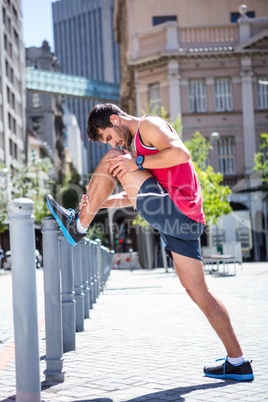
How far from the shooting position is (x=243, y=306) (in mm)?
9672

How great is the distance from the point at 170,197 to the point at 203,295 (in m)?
0.66

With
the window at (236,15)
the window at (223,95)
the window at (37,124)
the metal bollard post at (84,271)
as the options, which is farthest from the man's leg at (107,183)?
the window at (37,124)

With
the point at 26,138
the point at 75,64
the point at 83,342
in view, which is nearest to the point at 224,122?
the point at 26,138

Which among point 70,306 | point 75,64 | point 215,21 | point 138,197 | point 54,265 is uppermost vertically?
point 75,64

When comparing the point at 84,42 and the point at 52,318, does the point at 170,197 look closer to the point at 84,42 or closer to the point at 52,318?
the point at 52,318

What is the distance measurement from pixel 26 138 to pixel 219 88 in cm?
2930

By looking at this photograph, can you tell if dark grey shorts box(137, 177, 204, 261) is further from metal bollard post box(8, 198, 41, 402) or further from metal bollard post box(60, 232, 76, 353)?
metal bollard post box(60, 232, 76, 353)

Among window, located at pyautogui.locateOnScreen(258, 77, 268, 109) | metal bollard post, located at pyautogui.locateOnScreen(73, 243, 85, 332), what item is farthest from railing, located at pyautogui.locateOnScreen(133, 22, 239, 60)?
metal bollard post, located at pyautogui.locateOnScreen(73, 243, 85, 332)

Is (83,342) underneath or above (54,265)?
underneath

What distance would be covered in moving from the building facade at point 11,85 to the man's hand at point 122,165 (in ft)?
148

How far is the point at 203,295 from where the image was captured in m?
4.24

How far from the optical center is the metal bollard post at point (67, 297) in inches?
225

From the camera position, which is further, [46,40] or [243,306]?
[46,40]

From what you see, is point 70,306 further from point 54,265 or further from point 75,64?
point 75,64
